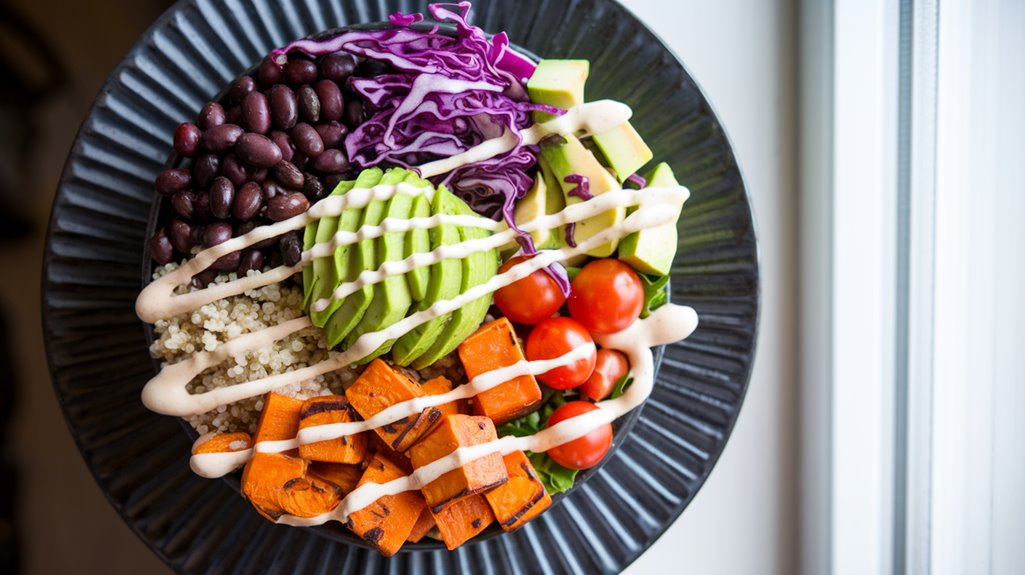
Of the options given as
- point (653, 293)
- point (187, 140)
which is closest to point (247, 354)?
point (187, 140)

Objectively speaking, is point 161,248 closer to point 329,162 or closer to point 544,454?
point 329,162

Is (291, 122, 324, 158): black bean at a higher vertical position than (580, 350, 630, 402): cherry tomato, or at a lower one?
higher

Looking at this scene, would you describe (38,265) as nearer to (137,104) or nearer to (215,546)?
(137,104)

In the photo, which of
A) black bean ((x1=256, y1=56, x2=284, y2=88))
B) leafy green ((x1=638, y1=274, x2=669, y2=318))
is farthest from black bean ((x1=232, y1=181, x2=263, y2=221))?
leafy green ((x1=638, y1=274, x2=669, y2=318))

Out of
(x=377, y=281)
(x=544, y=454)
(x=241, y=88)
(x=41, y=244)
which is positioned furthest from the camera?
(x=41, y=244)

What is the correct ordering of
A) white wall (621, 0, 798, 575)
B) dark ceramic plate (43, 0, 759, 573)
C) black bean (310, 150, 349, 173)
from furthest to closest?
white wall (621, 0, 798, 575) → dark ceramic plate (43, 0, 759, 573) → black bean (310, 150, 349, 173)

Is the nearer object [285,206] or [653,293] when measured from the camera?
[285,206]

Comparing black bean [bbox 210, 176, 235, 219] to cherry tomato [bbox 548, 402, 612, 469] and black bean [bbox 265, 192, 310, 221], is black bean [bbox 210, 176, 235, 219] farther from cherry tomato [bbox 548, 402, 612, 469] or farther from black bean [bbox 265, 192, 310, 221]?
cherry tomato [bbox 548, 402, 612, 469]

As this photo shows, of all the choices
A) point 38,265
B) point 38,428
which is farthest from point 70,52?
point 38,428
